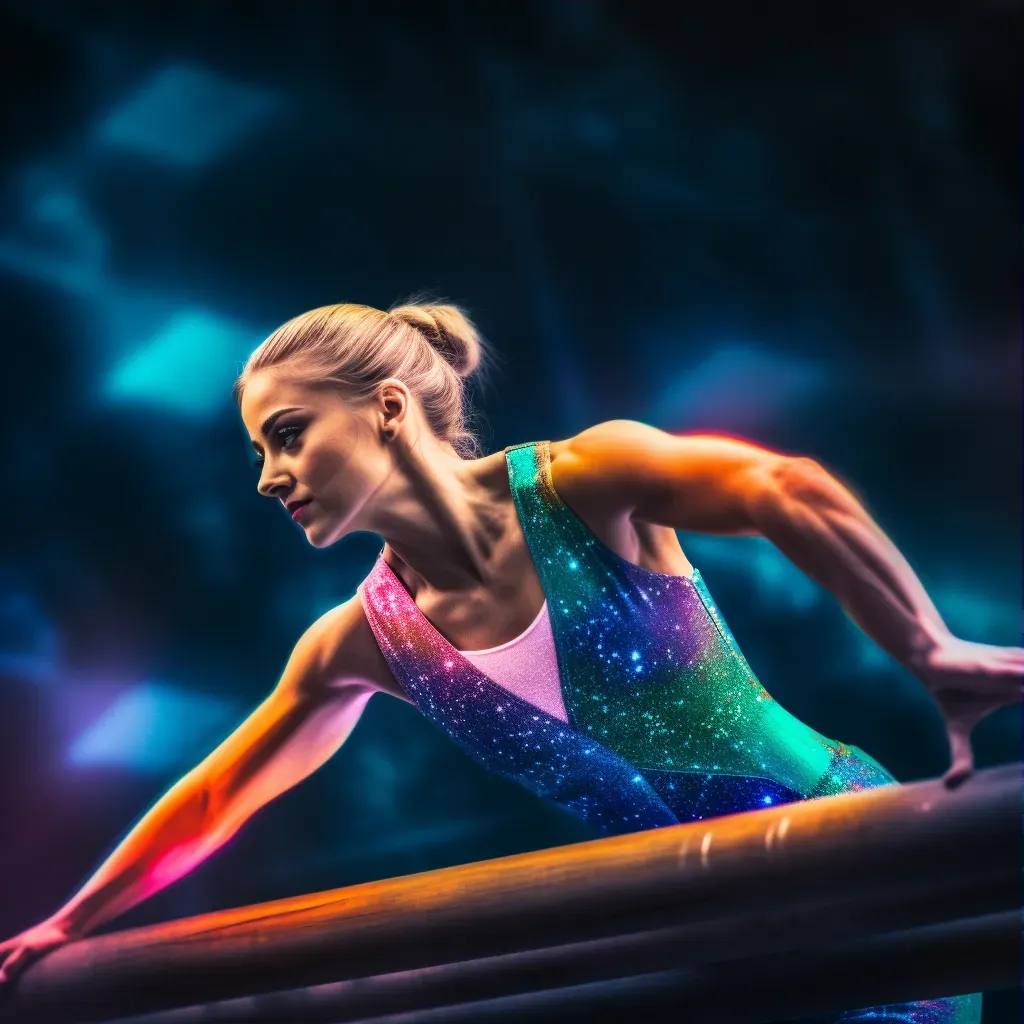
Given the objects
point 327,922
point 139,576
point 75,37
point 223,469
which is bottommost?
point 327,922

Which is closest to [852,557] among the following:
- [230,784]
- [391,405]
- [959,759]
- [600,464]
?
[959,759]

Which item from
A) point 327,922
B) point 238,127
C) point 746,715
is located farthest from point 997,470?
point 238,127

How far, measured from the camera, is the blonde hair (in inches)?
56.2

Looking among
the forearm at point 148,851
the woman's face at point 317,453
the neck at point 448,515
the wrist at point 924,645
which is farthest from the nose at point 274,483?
the wrist at point 924,645

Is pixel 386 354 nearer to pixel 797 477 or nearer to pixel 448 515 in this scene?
pixel 448 515

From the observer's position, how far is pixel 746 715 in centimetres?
138

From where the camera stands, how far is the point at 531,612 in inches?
55.2

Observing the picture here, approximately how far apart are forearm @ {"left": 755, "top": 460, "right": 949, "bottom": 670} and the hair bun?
576 millimetres

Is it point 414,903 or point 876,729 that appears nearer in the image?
point 414,903

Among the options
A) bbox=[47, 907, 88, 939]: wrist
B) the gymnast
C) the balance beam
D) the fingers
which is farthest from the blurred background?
the fingers

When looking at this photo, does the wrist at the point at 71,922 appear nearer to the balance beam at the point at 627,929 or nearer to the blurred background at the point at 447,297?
the balance beam at the point at 627,929

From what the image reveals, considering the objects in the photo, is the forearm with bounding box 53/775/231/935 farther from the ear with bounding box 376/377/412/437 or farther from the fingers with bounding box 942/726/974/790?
the fingers with bounding box 942/726/974/790

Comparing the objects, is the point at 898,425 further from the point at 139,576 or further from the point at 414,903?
the point at 139,576

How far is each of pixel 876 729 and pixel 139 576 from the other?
1342 mm
